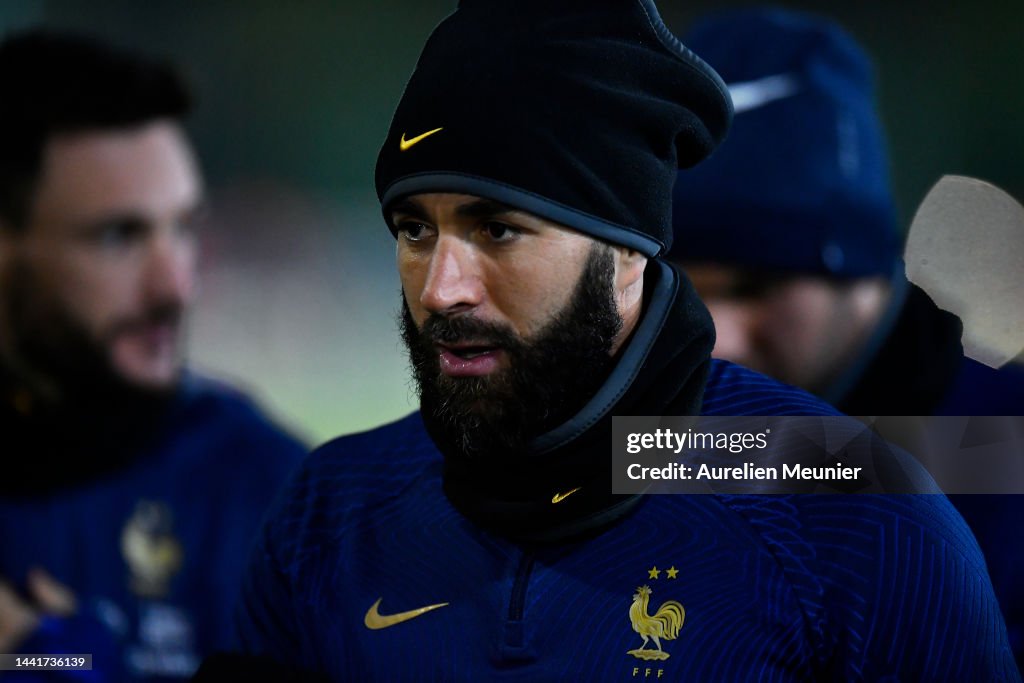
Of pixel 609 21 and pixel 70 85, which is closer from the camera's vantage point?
pixel 609 21

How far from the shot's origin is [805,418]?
5.49ft

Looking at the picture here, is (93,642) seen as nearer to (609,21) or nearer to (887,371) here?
(887,371)

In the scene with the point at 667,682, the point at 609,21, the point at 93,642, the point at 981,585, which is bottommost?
the point at 93,642

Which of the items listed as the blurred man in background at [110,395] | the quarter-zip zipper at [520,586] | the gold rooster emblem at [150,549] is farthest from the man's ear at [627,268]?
the gold rooster emblem at [150,549]

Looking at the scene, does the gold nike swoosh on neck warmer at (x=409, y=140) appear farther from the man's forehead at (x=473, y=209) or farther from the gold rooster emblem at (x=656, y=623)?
the gold rooster emblem at (x=656, y=623)

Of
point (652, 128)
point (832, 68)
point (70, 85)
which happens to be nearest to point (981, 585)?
point (652, 128)

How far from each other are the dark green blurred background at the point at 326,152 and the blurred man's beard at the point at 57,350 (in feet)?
1.59

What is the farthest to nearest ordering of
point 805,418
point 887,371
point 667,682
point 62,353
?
1. point 62,353
2. point 887,371
3. point 805,418
4. point 667,682

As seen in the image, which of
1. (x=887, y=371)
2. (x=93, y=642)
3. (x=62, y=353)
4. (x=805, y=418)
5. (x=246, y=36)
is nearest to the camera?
(x=805, y=418)

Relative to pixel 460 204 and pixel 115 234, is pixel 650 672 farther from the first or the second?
pixel 115 234

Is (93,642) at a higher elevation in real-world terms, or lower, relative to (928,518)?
lower

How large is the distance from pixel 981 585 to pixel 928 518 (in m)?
0.09

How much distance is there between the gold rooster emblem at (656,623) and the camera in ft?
5.08

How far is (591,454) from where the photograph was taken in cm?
160
